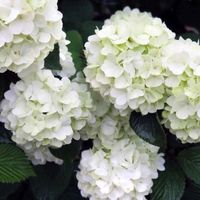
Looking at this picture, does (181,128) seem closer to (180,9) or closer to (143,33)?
(143,33)

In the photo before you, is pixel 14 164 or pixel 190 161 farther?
pixel 190 161

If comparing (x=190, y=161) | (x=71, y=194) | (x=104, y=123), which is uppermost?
(x=104, y=123)

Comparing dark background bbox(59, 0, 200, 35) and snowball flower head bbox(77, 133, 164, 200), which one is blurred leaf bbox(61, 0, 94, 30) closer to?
dark background bbox(59, 0, 200, 35)

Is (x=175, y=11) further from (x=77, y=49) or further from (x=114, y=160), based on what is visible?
(x=114, y=160)

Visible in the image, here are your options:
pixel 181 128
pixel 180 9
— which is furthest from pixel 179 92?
pixel 180 9

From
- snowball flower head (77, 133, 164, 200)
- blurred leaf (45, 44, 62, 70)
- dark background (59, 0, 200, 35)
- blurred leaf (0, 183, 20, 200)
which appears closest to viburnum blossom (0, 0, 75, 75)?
blurred leaf (45, 44, 62, 70)

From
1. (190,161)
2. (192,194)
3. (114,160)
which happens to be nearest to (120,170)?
(114,160)

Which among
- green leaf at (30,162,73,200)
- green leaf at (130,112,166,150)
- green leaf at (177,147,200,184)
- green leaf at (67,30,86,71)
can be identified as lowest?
green leaf at (30,162,73,200)

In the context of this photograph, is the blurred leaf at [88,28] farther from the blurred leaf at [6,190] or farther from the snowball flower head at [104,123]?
the blurred leaf at [6,190]
